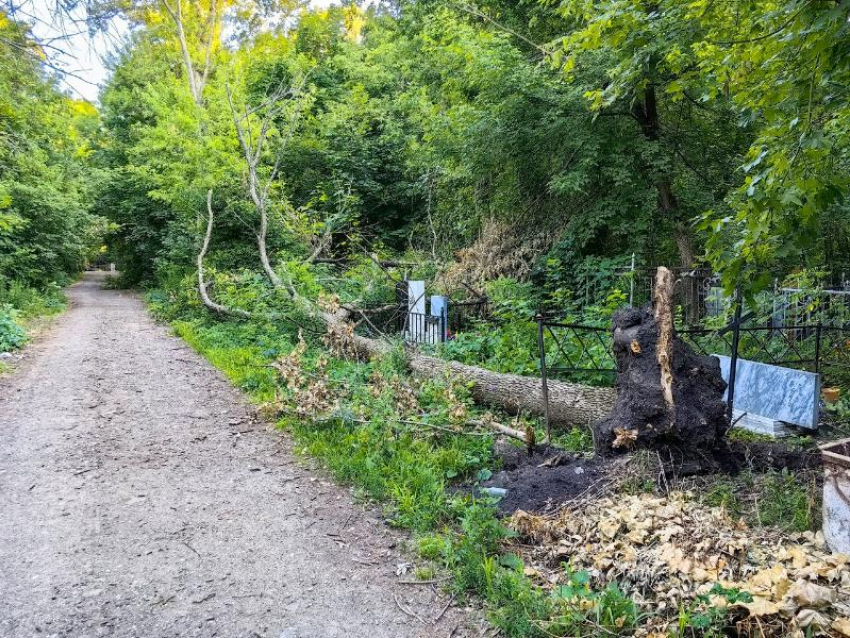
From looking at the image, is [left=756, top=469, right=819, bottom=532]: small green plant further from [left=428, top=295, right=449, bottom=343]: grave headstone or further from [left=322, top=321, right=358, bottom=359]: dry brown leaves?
[left=322, top=321, right=358, bottom=359]: dry brown leaves

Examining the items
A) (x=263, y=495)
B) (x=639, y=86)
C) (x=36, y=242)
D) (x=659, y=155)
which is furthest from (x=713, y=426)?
(x=36, y=242)

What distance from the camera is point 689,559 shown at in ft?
9.46

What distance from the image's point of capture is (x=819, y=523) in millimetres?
3285

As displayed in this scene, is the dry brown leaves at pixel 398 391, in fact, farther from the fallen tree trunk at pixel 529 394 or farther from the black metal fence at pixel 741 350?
the black metal fence at pixel 741 350

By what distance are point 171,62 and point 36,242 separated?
1015 cm

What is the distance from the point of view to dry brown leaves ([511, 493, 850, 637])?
96.8 inches

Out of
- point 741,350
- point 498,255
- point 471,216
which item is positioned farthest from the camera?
point 471,216

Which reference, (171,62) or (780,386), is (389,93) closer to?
(171,62)

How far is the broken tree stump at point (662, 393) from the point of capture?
4.09 meters

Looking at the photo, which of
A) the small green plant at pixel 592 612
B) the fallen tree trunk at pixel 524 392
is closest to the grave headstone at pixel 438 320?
the fallen tree trunk at pixel 524 392

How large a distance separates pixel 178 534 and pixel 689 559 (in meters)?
3.11

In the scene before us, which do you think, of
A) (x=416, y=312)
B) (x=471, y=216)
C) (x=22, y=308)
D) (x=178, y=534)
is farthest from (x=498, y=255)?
(x=22, y=308)

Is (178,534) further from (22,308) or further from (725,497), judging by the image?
(22,308)

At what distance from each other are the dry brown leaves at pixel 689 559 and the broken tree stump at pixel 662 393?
21.9 inches
